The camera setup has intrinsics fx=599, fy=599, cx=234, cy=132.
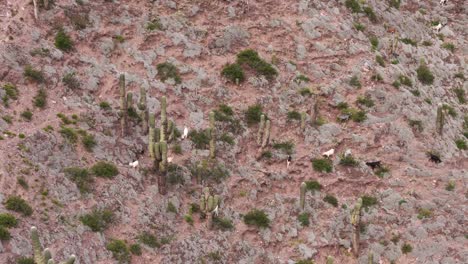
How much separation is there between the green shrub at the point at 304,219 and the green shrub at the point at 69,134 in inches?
406

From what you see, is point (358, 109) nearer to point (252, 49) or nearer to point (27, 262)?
point (252, 49)

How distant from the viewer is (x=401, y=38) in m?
35.9

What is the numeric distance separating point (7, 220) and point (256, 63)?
51.7 ft

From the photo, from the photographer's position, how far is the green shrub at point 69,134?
83.2 feet

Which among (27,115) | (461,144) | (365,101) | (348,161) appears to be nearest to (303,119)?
(348,161)

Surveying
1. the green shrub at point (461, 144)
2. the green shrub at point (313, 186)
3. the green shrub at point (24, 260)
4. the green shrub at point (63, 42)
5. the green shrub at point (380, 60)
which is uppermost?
the green shrub at point (63, 42)

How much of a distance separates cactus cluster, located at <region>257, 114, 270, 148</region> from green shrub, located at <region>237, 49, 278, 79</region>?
4186mm


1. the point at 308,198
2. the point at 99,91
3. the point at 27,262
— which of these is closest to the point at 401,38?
the point at 308,198

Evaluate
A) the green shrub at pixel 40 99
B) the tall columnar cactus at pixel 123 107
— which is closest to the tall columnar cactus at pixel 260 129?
the tall columnar cactus at pixel 123 107

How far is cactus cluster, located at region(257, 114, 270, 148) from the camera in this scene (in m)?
27.6

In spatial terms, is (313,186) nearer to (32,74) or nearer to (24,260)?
(24,260)

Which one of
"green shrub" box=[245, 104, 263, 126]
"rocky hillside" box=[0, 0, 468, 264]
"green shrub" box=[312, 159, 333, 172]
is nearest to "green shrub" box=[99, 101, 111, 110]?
"rocky hillside" box=[0, 0, 468, 264]

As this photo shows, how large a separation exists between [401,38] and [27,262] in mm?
25155

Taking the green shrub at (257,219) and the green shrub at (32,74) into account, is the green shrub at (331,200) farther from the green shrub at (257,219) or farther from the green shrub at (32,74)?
the green shrub at (32,74)
